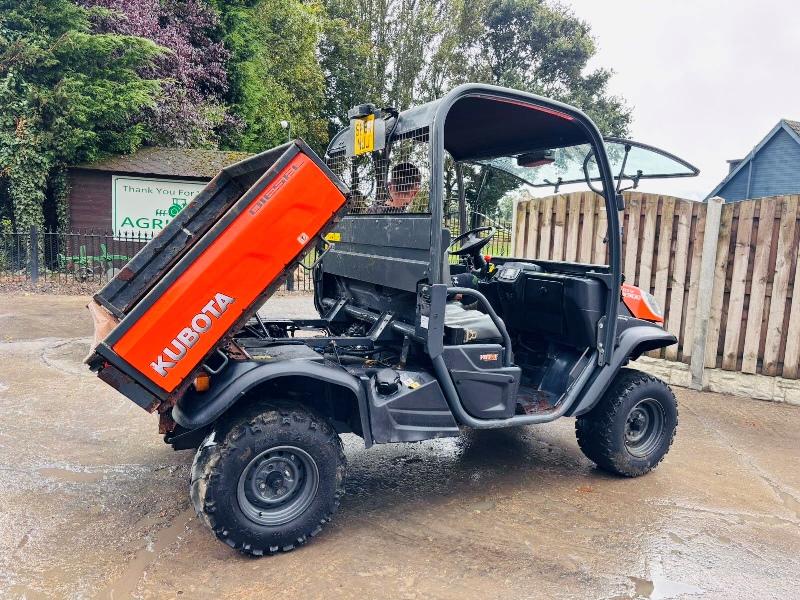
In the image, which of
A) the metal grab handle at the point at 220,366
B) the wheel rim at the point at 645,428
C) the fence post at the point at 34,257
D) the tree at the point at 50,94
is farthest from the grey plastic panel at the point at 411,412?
the tree at the point at 50,94

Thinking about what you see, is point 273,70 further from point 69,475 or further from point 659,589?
point 659,589

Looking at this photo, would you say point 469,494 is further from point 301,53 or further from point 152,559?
point 301,53

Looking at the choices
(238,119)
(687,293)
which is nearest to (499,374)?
(687,293)

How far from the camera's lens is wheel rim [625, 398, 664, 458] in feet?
14.9

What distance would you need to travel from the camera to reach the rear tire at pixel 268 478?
3.07 metres

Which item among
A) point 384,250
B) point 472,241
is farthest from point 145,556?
point 472,241

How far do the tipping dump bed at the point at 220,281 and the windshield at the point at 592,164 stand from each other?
2154 millimetres

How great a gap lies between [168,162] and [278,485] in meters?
13.8

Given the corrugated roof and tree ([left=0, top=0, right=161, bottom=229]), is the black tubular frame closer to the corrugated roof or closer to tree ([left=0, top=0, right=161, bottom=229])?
tree ([left=0, top=0, right=161, bottom=229])

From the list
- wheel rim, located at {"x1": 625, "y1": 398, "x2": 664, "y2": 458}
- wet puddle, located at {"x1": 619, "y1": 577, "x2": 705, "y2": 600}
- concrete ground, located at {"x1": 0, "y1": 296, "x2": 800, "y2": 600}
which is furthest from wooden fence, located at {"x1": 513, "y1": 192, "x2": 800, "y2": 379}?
wet puddle, located at {"x1": 619, "y1": 577, "x2": 705, "y2": 600}

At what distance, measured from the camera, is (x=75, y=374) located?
21.7 feet

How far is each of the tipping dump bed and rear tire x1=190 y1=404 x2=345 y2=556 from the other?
1.36 feet

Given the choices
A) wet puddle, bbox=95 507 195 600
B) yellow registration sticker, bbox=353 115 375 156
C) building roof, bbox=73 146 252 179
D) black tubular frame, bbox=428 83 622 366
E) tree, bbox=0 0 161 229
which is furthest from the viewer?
building roof, bbox=73 146 252 179

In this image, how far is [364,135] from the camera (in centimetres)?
398
